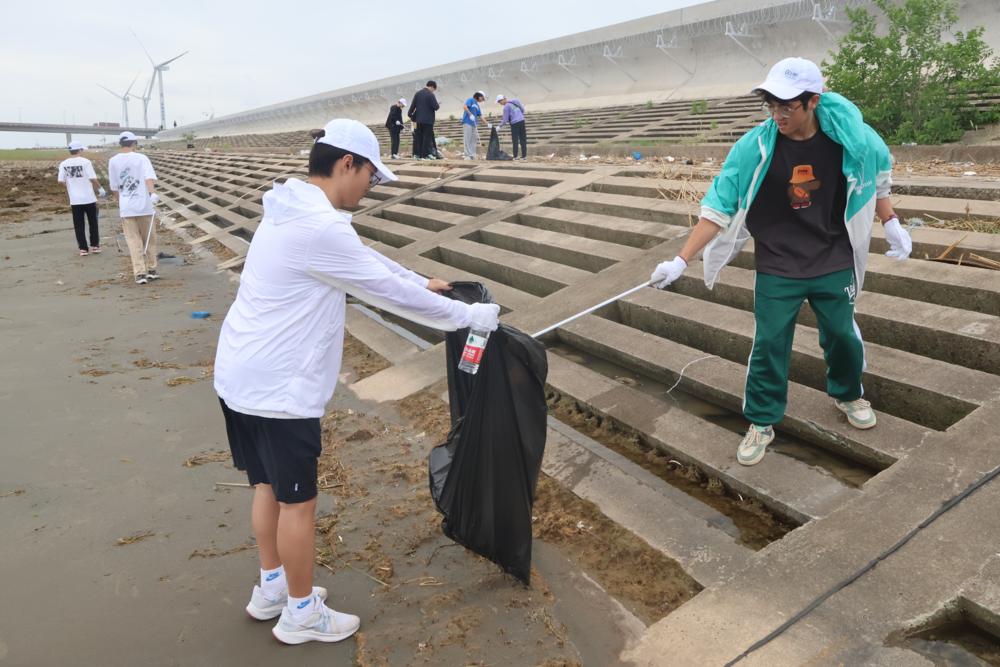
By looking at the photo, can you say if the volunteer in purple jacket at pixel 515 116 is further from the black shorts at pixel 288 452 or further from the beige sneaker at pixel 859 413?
the black shorts at pixel 288 452

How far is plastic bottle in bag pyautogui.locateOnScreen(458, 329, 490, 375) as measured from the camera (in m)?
2.38

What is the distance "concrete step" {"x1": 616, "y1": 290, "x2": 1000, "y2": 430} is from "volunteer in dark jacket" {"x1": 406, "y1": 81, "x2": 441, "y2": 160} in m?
10.6

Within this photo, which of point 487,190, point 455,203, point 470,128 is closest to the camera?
point 455,203

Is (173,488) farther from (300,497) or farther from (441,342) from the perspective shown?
(441,342)

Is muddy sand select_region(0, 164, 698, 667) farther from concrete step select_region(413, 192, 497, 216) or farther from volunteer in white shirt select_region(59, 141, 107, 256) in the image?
volunteer in white shirt select_region(59, 141, 107, 256)

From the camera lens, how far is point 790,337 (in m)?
3.14

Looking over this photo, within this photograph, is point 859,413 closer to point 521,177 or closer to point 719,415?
point 719,415

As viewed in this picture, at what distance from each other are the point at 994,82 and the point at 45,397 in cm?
1282

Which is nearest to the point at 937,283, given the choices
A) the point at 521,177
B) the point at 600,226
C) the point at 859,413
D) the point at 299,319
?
the point at 859,413

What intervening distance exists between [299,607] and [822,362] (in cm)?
316

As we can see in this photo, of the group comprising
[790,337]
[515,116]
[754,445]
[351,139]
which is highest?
[515,116]

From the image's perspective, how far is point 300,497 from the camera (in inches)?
87.9

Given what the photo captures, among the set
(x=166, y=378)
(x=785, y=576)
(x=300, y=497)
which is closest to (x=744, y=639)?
(x=785, y=576)

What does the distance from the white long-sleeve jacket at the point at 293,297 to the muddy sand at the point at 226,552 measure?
3.20 ft
